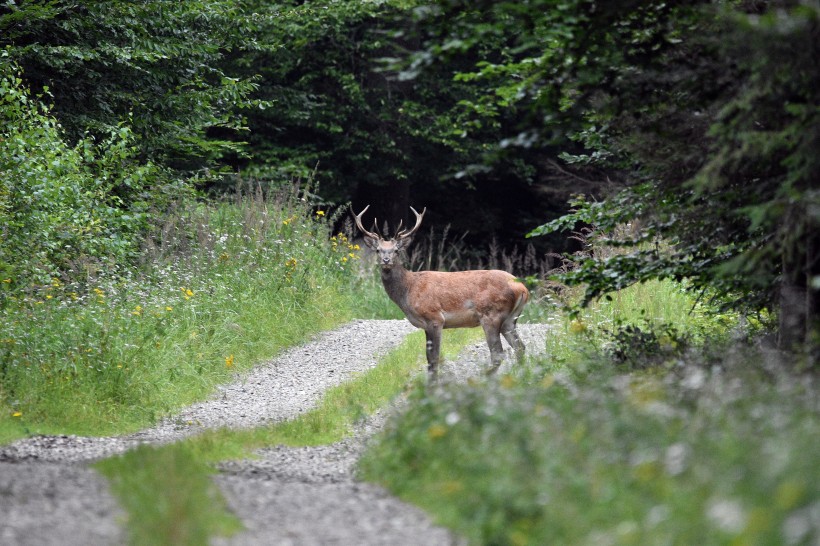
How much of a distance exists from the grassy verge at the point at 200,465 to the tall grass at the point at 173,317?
1.62 metres

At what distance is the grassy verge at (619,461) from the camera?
169 inches

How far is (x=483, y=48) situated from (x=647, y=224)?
1671 centimetres

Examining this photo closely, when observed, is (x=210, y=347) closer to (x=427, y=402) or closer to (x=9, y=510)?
(x=427, y=402)

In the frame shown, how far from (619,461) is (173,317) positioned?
9.19 metres

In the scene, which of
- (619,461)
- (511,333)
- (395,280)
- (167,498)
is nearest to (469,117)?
(395,280)

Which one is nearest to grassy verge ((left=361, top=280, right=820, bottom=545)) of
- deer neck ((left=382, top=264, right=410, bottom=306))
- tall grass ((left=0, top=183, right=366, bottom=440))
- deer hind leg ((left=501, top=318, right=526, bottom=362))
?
tall grass ((left=0, top=183, right=366, bottom=440))

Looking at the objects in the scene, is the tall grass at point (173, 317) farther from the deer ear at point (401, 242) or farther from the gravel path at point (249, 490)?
the deer ear at point (401, 242)

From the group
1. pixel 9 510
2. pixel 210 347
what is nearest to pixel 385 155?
pixel 210 347

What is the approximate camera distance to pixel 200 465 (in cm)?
759

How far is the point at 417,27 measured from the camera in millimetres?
7742

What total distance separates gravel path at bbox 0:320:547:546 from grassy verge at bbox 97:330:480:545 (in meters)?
0.12

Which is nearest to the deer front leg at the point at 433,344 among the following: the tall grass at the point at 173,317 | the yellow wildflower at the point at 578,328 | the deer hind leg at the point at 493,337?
the deer hind leg at the point at 493,337

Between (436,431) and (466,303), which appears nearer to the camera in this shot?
(436,431)

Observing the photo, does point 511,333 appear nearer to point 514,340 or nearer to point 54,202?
point 514,340
